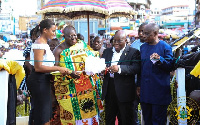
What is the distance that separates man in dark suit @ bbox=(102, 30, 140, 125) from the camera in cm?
409

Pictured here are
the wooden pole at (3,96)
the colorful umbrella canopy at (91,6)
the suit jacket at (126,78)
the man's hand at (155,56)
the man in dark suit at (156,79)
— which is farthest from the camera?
the colorful umbrella canopy at (91,6)

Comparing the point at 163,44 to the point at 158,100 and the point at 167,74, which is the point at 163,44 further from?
the point at 158,100

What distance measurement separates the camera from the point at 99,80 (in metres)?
4.76

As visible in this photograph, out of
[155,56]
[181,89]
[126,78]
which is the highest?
[155,56]

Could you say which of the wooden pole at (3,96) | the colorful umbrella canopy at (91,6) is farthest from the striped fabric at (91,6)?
the wooden pole at (3,96)

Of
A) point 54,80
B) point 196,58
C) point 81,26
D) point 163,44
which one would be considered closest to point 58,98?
point 54,80

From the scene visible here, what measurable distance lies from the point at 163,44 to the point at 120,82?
884mm

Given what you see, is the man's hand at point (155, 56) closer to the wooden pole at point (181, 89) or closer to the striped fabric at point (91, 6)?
the wooden pole at point (181, 89)

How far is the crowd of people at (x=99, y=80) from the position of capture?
3699 mm

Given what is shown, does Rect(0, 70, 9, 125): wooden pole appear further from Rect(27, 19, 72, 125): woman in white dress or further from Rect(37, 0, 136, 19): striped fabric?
Rect(37, 0, 136, 19): striped fabric

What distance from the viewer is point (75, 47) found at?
172 inches

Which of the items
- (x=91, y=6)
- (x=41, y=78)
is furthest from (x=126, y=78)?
(x=91, y=6)

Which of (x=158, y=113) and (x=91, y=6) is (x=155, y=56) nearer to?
(x=158, y=113)

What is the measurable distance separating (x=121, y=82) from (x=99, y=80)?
2.40 feet
